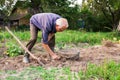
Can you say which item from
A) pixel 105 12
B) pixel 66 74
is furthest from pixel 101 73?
pixel 105 12

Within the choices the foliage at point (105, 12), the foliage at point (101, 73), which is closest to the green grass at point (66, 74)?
the foliage at point (101, 73)

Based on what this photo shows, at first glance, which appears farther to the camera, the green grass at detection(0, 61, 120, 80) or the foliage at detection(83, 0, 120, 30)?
the foliage at detection(83, 0, 120, 30)

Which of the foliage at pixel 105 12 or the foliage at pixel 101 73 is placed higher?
the foliage at pixel 101 73

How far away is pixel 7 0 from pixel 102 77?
95.8ft

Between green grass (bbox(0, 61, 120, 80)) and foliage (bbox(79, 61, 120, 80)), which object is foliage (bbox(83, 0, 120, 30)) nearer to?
green grass (bbox(0, 61, 120, 80))

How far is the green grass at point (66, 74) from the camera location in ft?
17.6

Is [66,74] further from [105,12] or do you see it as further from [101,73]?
[105,12]

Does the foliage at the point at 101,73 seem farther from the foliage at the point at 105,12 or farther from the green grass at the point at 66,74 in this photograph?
the foliage at the point at 105,12

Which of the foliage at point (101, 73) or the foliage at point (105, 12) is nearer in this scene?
the foliage at point (101, 73)

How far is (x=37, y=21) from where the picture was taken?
673 centimetres

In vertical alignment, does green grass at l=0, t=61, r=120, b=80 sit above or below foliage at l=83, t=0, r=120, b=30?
above

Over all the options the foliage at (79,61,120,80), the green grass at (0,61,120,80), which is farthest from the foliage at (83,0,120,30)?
the foliage at (79,61,120,80)

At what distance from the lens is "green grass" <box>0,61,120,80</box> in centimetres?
536

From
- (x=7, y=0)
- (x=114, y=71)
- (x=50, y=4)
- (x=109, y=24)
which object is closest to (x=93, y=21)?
(x=109, y=24)
